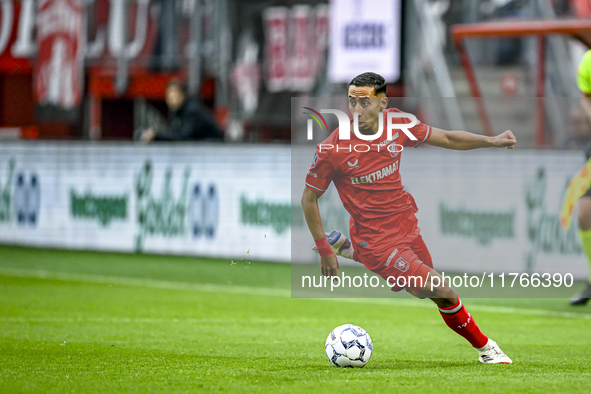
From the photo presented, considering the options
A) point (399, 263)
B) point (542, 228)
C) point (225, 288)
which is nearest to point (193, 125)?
point (225, 288)

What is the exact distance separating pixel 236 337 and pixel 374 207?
1.82 m

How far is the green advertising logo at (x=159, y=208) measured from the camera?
13.0 m

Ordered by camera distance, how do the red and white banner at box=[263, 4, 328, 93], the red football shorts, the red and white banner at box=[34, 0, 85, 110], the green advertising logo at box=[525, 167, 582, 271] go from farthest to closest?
the red and white banner at box=[34, 0, 85, 110]
the red and white banner at box=[263, 4, 328, 93]
the green advertising logo at box=[525, 167, 582, 271]
the red football shorts

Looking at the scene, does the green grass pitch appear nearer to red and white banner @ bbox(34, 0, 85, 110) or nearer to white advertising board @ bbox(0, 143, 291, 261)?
white advertising board @ bbox(0, 143, 291, 261)

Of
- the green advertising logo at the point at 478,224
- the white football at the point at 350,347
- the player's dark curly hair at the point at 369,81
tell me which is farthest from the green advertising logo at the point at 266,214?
the white football at the point at 350,347

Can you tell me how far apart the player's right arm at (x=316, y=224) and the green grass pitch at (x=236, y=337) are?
0.57m

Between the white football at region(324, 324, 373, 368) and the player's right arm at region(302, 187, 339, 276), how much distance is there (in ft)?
1.30

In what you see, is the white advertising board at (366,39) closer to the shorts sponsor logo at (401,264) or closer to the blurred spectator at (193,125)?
the blurred spectator at (193,125)

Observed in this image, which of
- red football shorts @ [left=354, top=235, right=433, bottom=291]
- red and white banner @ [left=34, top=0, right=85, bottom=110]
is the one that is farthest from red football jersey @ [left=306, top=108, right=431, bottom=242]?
red and white banner @ [left=34, top=0, right=85, bottom=110]

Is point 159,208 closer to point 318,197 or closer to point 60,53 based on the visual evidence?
point 318,197

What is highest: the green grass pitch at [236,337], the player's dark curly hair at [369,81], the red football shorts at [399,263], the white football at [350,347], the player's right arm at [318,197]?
the player's dark curly hair at [369,81]

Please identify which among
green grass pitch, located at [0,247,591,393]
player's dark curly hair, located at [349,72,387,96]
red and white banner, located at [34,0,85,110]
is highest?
red and white banner, located at [34,0,85,110]

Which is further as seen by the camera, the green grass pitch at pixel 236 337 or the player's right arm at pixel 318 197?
the player's right arm at pixel 318 197

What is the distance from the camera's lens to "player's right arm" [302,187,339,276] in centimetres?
589
